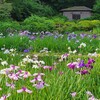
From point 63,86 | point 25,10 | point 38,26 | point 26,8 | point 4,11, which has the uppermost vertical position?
point 63,86

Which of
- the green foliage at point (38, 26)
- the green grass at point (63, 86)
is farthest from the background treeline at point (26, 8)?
the green grass at point (63, 86)

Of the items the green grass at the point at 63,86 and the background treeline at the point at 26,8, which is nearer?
the green grass at the point at 63,86

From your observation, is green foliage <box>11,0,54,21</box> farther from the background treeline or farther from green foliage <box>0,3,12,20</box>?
green foliage <box>0,3,12,20</box>

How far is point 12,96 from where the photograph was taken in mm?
3248

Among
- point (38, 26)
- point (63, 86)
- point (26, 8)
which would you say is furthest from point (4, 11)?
point (63, 86)

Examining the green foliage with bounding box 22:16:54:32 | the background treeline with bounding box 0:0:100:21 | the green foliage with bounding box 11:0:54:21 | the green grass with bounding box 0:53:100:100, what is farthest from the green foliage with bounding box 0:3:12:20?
the green grass with bounding box 0:53:100:100

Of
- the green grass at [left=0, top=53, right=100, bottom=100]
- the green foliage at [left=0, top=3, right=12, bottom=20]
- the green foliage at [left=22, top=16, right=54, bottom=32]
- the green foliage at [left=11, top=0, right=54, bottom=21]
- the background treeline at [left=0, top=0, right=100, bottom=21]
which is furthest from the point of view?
the green foliage at [left=11, top=0, right=54, bottom=21]

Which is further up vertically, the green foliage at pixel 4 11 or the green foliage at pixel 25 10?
the green foliage at pixel 4 11

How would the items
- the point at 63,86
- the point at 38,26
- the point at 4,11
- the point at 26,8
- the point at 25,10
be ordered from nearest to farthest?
the point at 63,86 → the point at 38,26 → the point at 4,11 → the point at 26,8 → the point at 25,10

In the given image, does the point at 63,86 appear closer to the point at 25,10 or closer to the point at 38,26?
the point at 38,26

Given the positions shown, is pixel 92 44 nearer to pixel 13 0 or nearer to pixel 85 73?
pixel 85 73

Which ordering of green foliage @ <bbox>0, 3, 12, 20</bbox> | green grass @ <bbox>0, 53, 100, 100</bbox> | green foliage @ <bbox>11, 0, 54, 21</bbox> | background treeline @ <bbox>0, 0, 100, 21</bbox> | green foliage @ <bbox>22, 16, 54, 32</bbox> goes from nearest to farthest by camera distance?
green grass @ <bbox>0, 53, 100, 100</bbox>, green foliage @ <bbox>22, 16, 54, 32</bbox>, green foliage @ <bbox>0, 3, 12, 20</bbox>, background treeline @ <bbox>0, 0, 100, 21</bbox>, green foliage @ <bbox>11, 0, 54, 21</bbox>

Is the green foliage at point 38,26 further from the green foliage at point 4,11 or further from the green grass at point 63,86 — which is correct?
the green grass at point 63,86

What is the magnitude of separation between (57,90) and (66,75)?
1.60ft
